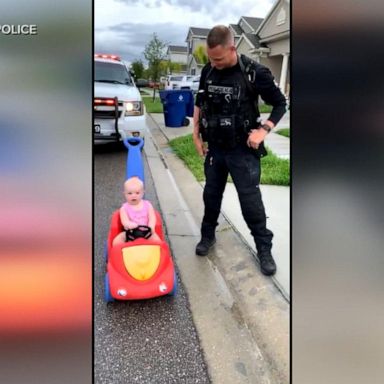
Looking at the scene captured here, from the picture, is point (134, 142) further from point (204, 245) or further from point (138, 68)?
point (138, 68)

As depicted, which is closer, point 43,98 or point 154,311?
point 43,98

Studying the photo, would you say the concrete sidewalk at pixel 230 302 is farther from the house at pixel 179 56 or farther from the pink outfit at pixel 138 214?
the house at pixel 179 56

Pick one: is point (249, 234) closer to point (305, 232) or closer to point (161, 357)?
point (161, 357)

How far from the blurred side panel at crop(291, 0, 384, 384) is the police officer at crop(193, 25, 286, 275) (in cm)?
82

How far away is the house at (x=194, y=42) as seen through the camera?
1.38 metres

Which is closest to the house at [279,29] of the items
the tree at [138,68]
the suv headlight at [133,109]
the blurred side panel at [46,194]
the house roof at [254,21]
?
the house roof at [254,21]

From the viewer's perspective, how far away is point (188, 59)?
197cm

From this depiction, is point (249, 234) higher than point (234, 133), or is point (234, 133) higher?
point (234, 133)

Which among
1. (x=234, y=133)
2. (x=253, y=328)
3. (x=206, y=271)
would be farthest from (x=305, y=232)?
(x=206, y=271)

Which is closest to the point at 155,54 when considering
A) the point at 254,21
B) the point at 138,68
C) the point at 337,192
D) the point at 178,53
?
the point at 138,68

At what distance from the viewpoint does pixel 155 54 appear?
1.59 m

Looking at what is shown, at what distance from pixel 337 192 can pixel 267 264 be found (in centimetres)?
115

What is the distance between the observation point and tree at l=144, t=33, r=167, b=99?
1379mm

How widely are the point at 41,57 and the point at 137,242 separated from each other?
4.57 ft
